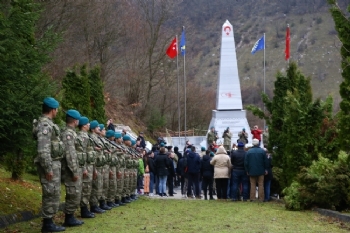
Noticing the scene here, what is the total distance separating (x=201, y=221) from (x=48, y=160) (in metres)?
3.68

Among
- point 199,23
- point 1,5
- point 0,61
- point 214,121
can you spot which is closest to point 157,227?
point 0,61

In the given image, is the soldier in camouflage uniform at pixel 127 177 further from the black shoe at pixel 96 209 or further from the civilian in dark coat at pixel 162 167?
the civilian in dark coat at pixel 162 167

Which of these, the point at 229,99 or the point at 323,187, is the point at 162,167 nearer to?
the point at 323,187

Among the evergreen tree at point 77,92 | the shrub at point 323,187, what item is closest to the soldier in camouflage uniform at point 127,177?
the shrub at point 323,187

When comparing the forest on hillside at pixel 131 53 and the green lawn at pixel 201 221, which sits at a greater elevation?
the forest on hillside at pixel 131 53

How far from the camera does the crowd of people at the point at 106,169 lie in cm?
1041

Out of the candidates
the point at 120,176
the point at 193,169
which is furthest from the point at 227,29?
the point at 120,176

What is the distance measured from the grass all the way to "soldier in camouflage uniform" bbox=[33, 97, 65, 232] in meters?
1.45

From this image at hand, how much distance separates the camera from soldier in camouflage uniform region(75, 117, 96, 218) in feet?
40.3

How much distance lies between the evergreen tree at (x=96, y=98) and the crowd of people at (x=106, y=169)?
1380 millimetres

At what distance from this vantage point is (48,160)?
33.6ft

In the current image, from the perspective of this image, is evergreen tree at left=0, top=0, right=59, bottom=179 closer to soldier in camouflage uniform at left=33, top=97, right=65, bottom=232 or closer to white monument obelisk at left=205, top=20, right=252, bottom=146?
soldier in camouflage uniform at left=33, top=97, right=65, bottom=232

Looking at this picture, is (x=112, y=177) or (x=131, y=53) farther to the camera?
(x=131, y=53)

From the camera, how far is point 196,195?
931 inches
